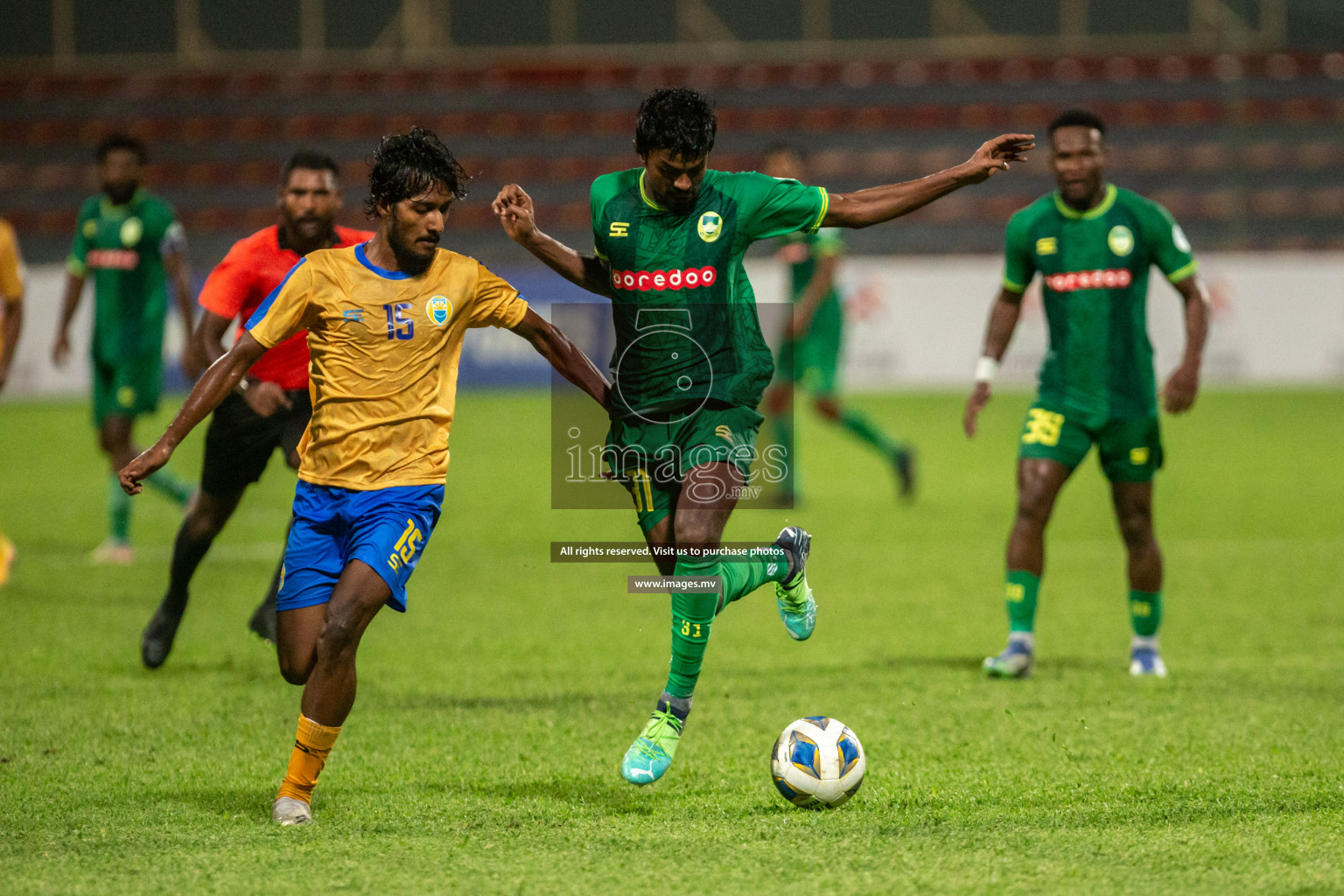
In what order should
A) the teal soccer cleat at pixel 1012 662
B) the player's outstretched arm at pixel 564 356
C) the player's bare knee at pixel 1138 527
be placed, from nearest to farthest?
the player's outstretched arm at pixel 564 356, the teal soccer cleat at pixel 1012 662, the player's bare knee at pixel 1138 527

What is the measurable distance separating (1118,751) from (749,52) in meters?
22.3

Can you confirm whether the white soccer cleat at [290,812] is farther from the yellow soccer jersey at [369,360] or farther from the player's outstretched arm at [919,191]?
the player's outstretched arm at [919,191]

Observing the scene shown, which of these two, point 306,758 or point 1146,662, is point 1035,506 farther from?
point 306,758

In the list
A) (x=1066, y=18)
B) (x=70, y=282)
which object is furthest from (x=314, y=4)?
(x=70, y=282)

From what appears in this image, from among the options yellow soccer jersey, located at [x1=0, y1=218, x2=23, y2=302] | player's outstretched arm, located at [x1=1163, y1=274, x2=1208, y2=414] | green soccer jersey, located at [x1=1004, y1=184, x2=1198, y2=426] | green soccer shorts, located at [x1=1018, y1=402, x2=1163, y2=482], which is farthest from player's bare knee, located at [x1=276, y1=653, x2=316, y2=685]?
yellow soccer jersey, located at [x1=0, y1=218, x2=23, y2=302]

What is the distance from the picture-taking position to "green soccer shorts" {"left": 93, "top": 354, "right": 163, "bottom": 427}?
9.72 m

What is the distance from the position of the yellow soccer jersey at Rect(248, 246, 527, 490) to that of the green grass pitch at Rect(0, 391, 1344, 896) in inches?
42.1

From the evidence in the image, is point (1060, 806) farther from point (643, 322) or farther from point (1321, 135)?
point (1321, 135)

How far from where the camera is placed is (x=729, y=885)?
3838mm

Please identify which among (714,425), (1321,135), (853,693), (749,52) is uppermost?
(749,52)

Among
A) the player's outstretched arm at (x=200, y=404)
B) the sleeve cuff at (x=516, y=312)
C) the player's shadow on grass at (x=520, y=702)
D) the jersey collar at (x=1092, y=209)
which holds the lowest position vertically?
the player's shadow on grass at (x=520, y=702)

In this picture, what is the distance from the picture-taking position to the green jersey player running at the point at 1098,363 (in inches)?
265

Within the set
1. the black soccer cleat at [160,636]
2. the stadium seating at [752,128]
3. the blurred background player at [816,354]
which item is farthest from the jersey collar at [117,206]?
the stadium seating at [752,128]

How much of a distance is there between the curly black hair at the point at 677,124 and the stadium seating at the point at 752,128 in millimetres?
19464
